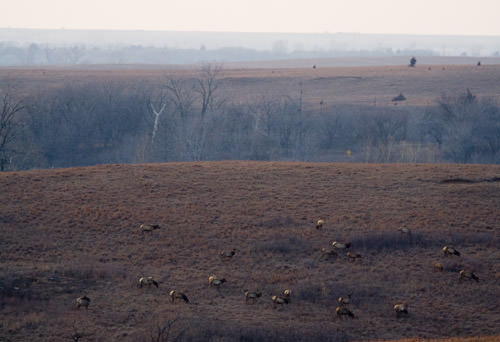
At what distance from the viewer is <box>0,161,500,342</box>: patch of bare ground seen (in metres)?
14.9

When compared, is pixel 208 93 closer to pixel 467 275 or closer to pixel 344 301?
pixel 467 275

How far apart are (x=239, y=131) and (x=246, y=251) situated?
37266 mm

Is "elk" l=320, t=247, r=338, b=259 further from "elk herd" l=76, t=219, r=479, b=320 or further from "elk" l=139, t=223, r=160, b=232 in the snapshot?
"elk" l=139, t=223, r=160, b=232

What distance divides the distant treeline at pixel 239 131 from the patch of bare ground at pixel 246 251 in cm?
1797

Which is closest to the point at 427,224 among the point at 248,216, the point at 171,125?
the point at 248,216

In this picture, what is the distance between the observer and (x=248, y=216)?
22.9 meters

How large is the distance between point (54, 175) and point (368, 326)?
62.7ft

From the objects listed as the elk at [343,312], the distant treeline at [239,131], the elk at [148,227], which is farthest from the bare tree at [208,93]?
the elk at [343,312]

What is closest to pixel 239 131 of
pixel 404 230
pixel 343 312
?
pixel 404 230

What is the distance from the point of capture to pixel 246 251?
19.8 metres

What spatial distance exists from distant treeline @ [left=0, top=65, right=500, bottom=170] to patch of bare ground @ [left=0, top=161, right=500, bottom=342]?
18.0 metres

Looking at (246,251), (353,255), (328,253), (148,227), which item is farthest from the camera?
(148,227)

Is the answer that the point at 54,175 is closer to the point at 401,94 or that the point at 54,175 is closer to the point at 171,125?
the point at 171,125

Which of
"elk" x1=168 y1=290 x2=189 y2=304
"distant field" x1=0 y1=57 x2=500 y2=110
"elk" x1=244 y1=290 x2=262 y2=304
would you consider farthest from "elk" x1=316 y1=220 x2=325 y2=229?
"distant field" x1=0 y1=57 x2=500 y2=110
